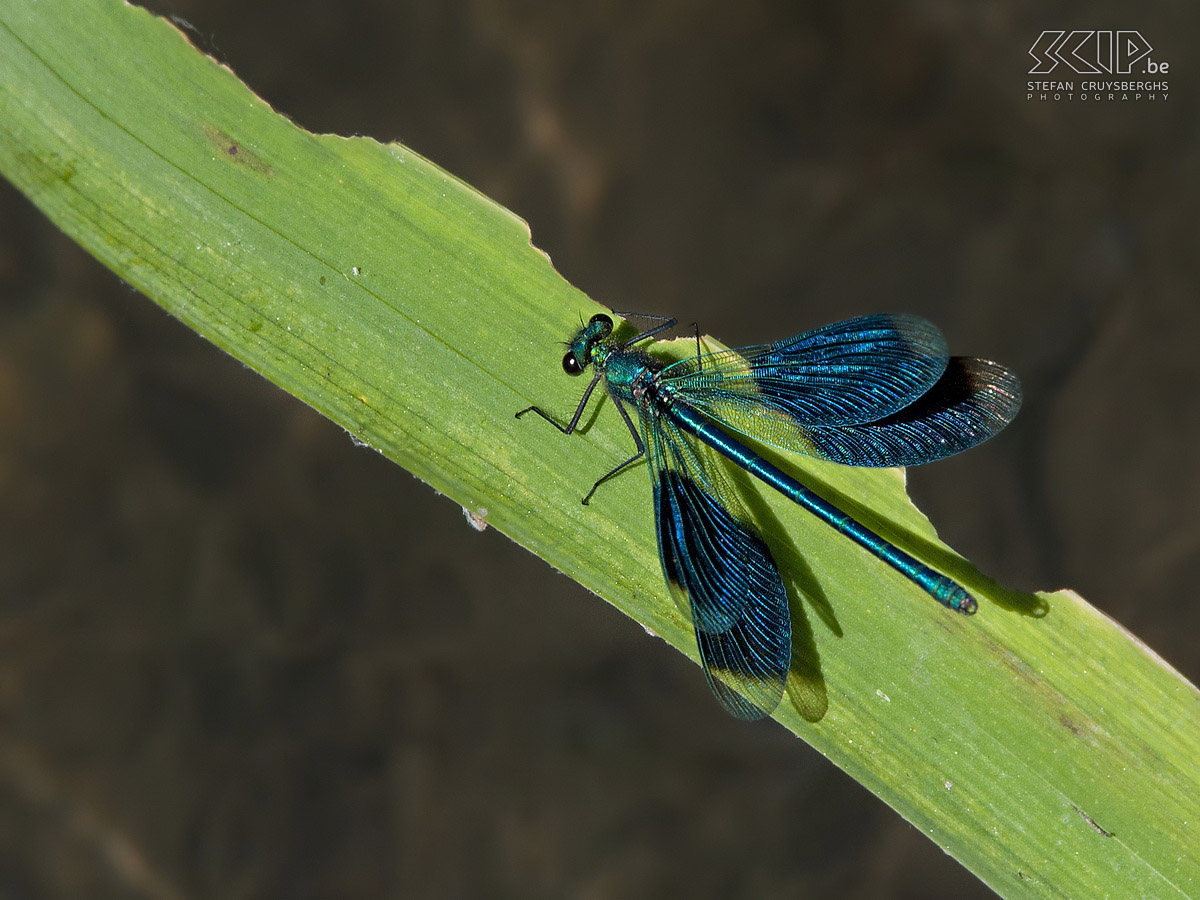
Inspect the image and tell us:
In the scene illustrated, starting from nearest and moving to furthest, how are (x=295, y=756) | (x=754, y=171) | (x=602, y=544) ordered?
(x=602, y=544) → (x=295, y=756) → (x=754, y=171)

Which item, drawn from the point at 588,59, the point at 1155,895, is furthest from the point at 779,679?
the point at 588,59

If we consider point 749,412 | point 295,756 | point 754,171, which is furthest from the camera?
point 754,171

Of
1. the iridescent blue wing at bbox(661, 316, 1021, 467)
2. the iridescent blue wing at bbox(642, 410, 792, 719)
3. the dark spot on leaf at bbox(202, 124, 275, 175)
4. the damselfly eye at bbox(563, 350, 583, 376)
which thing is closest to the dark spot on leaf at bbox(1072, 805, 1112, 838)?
the iridescent blue wing at bbox(642, 410, 792, 719)

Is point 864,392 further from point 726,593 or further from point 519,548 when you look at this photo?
point 519,548

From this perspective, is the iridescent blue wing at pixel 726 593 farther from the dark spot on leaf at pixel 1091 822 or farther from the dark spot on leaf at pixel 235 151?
the dark spot on leaf at pixel 235 151

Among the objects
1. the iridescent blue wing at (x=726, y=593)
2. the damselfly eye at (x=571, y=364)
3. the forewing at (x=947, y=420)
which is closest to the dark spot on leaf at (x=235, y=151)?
the damselfly eye at (x=571, y=364)

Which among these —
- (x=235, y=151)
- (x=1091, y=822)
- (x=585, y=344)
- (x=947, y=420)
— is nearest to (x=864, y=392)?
(x=947, y=420)

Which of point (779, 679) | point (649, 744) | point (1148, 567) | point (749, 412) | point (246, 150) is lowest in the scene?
point (649, 744)

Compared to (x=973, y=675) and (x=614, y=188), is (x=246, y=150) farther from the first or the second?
(x=973, y=675)
